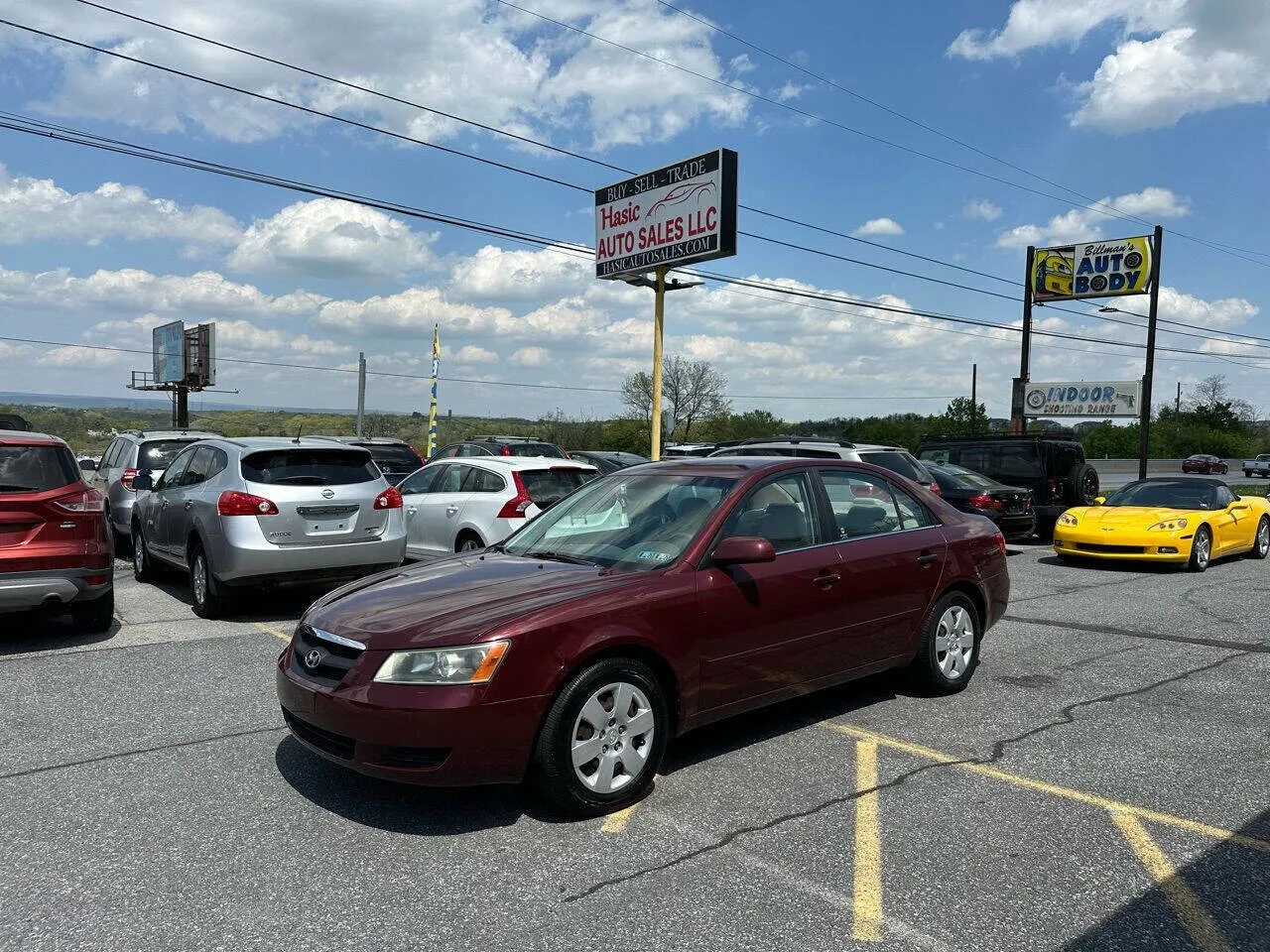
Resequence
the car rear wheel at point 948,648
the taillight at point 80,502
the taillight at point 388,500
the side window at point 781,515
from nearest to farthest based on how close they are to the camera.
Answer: the side window at point 781,515 → the car rear wheel at point 948,648 → the taillight at point 80,502 → the taillight at point 388,500

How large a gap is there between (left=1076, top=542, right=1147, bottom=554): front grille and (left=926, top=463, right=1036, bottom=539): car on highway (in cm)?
106

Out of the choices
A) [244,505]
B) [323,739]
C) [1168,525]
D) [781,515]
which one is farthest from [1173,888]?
[1168,525]

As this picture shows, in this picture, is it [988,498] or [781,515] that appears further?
[988,498]

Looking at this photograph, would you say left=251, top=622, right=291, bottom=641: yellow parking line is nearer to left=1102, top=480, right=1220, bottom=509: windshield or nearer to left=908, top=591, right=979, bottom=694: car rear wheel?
left=908, top=591, right=979, bottom=694: car rear wheel

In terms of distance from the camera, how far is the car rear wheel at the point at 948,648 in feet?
19.0

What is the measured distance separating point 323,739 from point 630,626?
55.1 inches

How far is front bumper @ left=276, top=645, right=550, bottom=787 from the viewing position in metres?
3.71

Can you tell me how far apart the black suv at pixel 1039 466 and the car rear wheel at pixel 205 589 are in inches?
445

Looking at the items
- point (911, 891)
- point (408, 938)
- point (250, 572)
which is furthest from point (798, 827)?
point (250, 572)

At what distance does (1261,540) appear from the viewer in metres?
14.2

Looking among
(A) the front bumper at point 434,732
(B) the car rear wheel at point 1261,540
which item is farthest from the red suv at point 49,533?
(B) the car rear wheel at point 1261,540

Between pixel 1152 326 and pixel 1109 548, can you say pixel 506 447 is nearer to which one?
pixel 1109 548

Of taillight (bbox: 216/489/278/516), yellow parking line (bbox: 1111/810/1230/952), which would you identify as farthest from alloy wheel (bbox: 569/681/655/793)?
taillight (bbox: 216/489/278/516)

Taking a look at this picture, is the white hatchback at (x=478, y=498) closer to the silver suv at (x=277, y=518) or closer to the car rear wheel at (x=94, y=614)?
the silver suv at (x=277, y=518)
